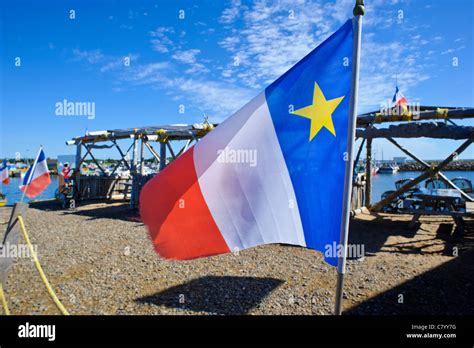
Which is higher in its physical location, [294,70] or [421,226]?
[294,70]

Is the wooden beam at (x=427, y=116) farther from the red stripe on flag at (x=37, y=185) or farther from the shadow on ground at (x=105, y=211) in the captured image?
the red stripe on flag at (x=37, y=185)

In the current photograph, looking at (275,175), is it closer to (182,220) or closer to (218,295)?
(182,220)

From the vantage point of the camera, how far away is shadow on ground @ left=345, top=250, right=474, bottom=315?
14.8 feet

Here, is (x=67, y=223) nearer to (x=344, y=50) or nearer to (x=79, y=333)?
(x=79, y=333)

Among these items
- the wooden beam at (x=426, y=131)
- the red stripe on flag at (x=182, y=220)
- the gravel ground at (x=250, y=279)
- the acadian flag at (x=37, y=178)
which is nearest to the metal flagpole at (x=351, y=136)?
the red stripe on flag at (x=182, y=220)

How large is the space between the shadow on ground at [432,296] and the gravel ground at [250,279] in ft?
0.05

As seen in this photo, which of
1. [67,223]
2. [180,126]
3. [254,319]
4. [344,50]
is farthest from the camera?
[180,126]

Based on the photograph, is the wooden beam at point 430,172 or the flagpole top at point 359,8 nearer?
the flagpole top at point 359,8

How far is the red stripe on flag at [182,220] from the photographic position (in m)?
2.98

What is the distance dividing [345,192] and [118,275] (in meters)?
5.51

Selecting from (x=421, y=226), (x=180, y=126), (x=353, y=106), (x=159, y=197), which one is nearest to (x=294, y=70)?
(x=353, y=106)

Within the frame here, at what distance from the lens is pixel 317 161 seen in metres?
2.99

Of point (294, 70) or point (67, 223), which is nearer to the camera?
point (294, 70)

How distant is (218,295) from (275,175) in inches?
125
